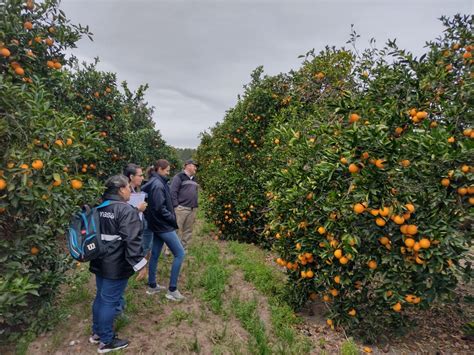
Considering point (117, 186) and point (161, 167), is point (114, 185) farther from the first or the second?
point (161, 167)

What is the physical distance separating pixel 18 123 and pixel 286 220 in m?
3.24

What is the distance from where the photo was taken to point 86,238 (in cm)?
266

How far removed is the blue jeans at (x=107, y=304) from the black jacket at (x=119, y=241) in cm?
11

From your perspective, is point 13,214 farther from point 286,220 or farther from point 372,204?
point 372,204

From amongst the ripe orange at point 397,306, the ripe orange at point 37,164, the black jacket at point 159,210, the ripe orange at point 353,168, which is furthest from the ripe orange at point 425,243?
the ripe orange at point 37,164

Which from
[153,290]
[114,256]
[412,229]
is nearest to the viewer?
[412,229]

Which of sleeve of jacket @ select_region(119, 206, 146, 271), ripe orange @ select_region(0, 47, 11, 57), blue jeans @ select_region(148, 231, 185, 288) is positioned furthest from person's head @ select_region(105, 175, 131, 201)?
ripe orange @ select_region(0, 47, 11, 57)

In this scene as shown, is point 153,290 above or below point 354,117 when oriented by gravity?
below

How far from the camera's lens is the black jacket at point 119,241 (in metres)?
2.71

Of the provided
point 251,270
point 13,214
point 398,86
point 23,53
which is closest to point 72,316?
point 13,214

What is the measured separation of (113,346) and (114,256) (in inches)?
42.2

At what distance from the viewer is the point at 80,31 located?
151 inches

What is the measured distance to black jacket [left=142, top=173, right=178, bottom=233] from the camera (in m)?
3.74

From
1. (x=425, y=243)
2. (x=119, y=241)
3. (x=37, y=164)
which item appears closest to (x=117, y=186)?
(x=119, y=241)
